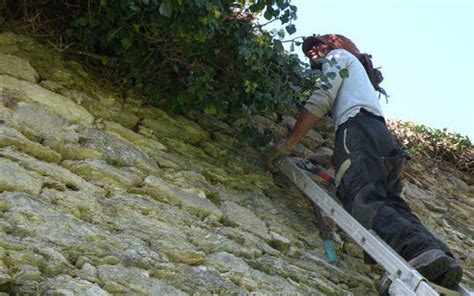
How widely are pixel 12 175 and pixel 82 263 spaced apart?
A: 1.93 feet

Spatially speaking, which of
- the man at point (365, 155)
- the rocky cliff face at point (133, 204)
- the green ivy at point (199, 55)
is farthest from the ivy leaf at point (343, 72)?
the rocky cliff face at point (133, 204)

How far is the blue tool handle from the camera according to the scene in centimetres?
379

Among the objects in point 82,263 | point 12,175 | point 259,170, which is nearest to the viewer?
point 82,263

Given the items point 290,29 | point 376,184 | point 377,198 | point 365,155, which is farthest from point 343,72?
point 377,198

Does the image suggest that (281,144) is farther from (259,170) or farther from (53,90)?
(53,90)

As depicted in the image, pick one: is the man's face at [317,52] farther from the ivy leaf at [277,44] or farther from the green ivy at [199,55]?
the ivy leaf at [277,44]

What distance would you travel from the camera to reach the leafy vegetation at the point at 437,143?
643 cm

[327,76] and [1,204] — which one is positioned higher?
[327,76]

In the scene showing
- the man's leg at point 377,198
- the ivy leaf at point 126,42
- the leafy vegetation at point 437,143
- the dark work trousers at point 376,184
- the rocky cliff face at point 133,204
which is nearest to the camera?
the rocky cliff face at point 133,204

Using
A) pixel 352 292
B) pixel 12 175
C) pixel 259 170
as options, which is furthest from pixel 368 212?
pixel 12 175

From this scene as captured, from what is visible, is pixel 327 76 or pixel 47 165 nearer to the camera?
pixel 47 165

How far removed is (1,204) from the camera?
263 centimetres

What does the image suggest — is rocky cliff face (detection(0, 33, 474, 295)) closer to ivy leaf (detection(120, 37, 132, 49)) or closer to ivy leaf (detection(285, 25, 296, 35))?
ivy leaf (detection(120, 37, 132, 49))

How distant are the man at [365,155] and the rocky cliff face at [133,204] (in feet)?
1.28
